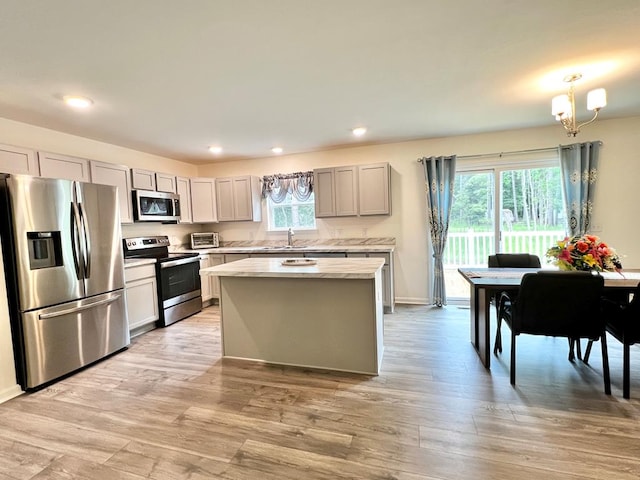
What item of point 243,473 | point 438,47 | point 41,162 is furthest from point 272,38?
point 41,162

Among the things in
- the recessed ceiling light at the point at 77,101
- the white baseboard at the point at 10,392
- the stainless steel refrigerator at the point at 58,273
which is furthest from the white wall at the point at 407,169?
the white baseboard at the point at 10,392

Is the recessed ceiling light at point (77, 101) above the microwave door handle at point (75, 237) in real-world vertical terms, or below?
above

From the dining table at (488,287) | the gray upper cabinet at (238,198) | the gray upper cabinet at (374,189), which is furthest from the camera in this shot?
the gray upper cabinet at (238,198)

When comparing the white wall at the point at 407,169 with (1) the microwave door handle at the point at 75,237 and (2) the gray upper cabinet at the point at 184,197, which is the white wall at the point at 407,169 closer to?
(2) the gray upper cabinet at the point at 184,197

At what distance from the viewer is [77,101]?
260 cm

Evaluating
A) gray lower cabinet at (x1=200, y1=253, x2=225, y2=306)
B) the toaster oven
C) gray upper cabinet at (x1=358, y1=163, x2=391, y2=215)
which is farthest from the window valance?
gray lower cabinet at (x1=200, y1=253, x2=225, y2=306)

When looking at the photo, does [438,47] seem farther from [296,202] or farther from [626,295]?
[296,202]

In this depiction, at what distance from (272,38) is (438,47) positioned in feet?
3.61

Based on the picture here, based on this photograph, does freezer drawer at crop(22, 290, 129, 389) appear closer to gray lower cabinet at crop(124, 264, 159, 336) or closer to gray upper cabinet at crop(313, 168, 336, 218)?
gray lower cabinet at crop(124, 264, 159, 336)

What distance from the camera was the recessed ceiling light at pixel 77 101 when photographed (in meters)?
2.52

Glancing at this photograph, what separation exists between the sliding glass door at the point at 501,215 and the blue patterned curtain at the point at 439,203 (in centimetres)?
23

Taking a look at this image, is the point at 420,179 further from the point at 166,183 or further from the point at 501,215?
the point at 166,183

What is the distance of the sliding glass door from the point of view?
4035mm

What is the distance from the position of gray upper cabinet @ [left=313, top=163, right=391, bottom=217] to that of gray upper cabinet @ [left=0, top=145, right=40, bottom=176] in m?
3.22
